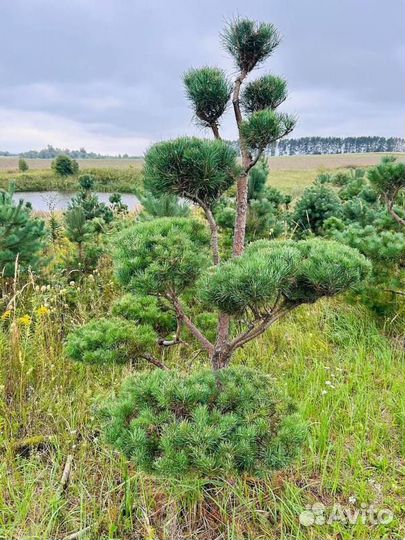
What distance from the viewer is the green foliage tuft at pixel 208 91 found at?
1670 millimetres

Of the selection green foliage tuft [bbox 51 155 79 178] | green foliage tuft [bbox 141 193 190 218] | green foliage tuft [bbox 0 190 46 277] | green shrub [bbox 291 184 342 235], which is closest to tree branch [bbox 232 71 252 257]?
green foliage tuft [bbox 141 193 190 218]

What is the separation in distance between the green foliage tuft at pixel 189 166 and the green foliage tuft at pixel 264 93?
382mm

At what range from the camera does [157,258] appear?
1.49m

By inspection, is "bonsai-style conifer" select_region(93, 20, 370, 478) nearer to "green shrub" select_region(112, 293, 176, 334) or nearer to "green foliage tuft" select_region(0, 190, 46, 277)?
"green shrub" select_region(112, 293, 176, 334)

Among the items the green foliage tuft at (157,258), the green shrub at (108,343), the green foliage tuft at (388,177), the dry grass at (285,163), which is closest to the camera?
the green foliage tuft at (157,258)

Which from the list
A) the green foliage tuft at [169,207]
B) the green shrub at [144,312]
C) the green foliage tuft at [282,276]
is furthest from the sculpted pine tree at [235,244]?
the green foliage tuft at [169,207]

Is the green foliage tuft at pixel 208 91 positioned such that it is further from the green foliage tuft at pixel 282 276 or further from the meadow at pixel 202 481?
the meadow at pixel 202 481

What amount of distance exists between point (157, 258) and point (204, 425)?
2.01 feet

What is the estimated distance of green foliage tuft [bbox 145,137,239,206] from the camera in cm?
153

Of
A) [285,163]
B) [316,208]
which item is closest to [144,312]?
[316,208]

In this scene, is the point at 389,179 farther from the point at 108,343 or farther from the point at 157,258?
the point at 108,343

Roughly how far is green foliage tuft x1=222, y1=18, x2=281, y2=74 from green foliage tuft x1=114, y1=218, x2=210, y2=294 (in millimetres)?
815

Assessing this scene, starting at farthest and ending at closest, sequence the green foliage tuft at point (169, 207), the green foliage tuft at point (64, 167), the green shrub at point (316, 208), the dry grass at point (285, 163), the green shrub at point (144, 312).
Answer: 1. the dry grass at point (285, 163)
2. the green foliage tuft at point (64, 167)
3. the green shrub at point (316, 208)
4. the green foliage tuft at point (169, 207)
5. the green shrub at point (144, 312)

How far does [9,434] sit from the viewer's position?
2.03 metres
